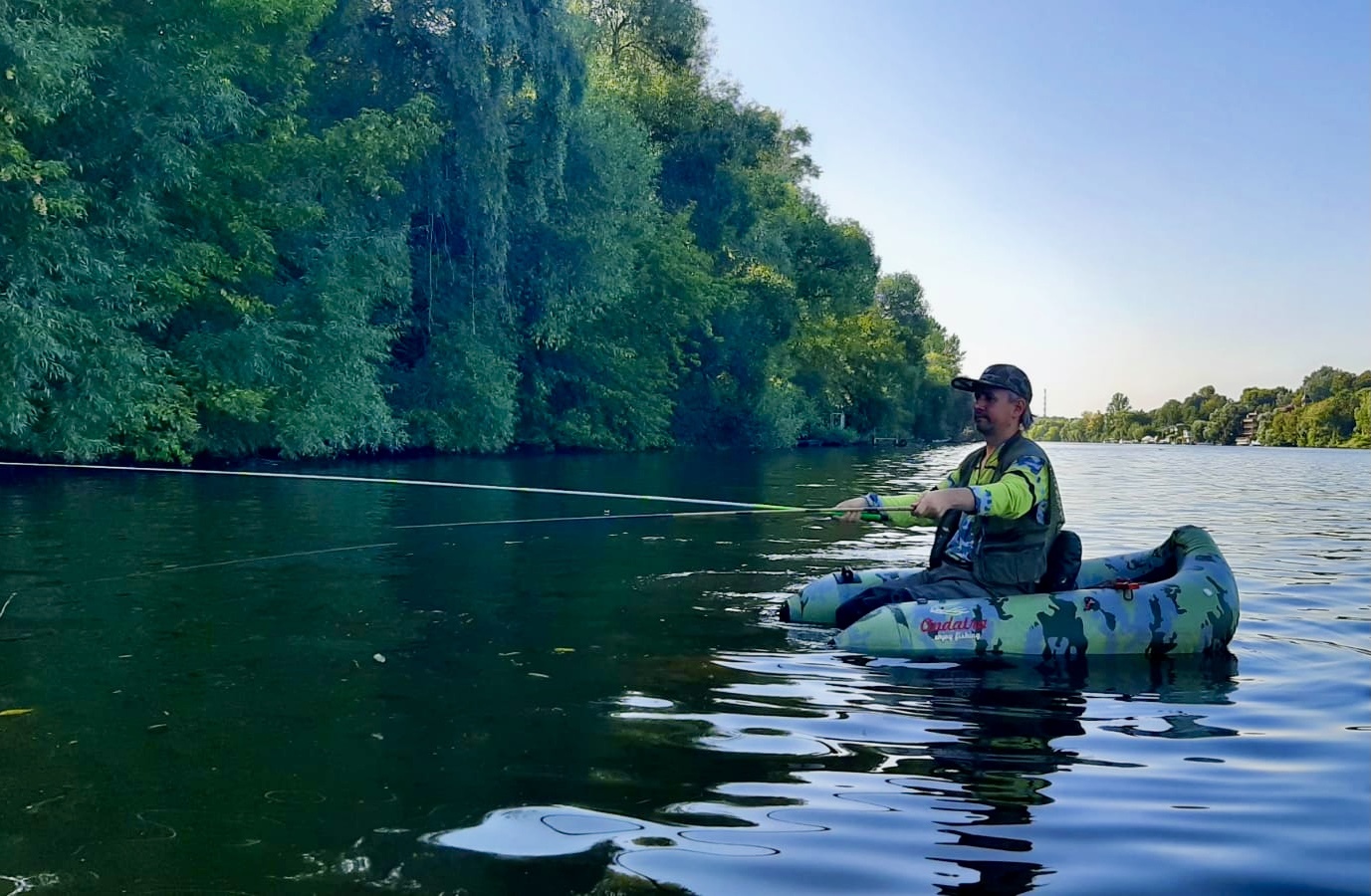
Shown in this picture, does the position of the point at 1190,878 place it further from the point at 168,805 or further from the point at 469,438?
the point at 469,438

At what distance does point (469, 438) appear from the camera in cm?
2991

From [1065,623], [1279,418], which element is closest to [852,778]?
[1065,623]

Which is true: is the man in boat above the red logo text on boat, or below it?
above

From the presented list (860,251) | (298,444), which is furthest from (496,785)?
(860,251)

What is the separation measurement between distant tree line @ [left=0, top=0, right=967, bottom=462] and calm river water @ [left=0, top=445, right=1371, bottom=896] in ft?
36.4

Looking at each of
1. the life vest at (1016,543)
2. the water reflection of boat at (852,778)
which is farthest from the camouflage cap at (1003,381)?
the water reflection of boat at (852,778)

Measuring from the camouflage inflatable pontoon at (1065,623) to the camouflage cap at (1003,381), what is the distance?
1.22m

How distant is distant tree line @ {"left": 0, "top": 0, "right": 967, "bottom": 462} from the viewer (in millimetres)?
19516

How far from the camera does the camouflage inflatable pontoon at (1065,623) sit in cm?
680

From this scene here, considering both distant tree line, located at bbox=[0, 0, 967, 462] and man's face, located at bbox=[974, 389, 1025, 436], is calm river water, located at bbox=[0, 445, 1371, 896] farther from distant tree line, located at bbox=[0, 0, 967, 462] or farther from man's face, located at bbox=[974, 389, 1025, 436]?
distant tree line, located at bbox=[0, 0, 967, 462]

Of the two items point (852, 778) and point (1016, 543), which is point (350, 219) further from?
point (852, 778)

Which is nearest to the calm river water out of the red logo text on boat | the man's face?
the red logo text on boat

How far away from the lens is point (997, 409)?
23.3 feet

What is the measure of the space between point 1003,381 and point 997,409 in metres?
0.17
